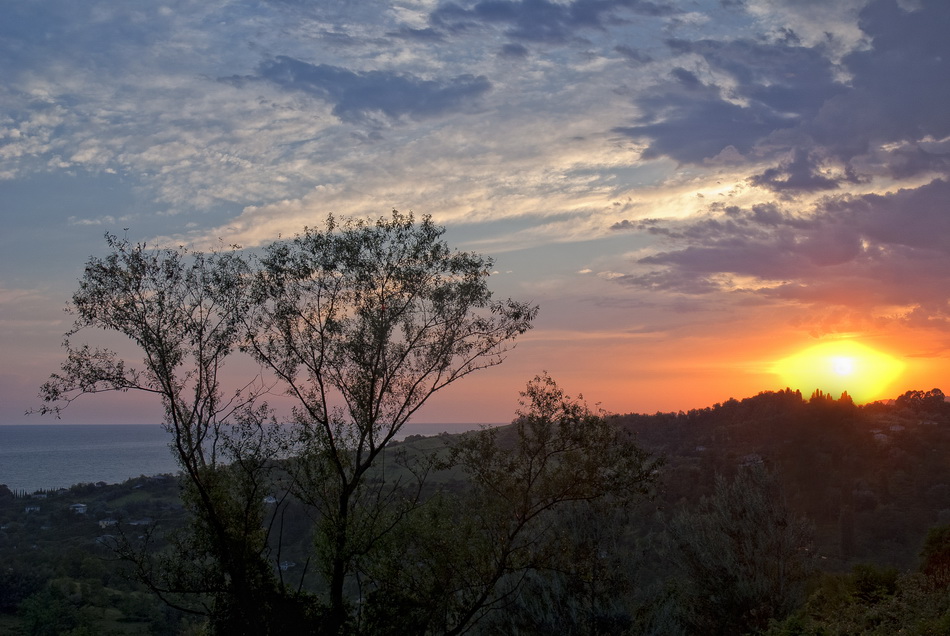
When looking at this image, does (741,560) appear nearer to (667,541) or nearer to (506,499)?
(667,541)

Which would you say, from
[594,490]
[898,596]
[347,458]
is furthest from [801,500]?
[347,458]

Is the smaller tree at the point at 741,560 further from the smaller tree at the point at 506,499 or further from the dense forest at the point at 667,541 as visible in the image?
the smaller tree at the point at 506,499

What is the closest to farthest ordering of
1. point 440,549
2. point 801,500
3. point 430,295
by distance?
1. point 440,549
2. point 430,295
3. point 801,500

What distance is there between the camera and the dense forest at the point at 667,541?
66.2ft

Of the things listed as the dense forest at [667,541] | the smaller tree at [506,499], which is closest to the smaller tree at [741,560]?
the dense forest at [667,541]

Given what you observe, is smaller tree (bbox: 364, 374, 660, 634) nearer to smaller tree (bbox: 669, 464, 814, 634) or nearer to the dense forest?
the dense forest

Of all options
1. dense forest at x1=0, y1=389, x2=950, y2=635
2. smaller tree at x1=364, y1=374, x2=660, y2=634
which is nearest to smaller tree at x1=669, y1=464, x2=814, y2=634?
dense forest at x1=0, y1=389, x2=950, y2=635

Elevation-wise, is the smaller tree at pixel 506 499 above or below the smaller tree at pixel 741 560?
above

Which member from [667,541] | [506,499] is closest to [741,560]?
[667,541]

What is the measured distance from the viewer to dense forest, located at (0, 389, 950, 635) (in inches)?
794

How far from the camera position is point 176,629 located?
158 feet

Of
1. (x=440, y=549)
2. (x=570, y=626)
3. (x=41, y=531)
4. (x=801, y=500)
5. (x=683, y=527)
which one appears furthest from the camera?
(x=41, y=531)

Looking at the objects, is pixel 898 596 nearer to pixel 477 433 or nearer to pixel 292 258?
pixel 477 433

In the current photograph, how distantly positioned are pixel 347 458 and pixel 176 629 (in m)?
36.1
